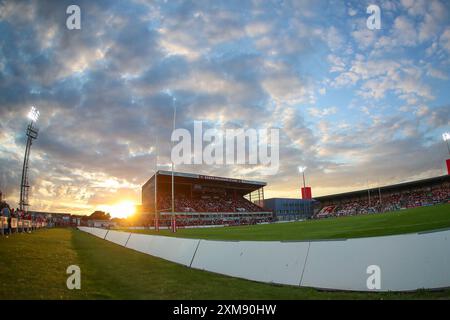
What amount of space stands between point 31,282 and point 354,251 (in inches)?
256

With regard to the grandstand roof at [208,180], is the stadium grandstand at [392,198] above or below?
below

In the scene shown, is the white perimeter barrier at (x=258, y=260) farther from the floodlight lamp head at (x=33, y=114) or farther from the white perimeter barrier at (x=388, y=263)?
the floodlight lamp head at (x=33, y=114)

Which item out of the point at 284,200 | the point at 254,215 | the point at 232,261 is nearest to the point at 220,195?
the point at 254,215

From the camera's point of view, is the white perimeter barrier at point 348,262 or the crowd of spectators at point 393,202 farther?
the crowd of spectators at point 393,202

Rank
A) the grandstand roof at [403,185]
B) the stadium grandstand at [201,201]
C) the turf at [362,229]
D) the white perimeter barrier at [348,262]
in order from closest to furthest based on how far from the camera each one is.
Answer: the white perimeter barrier at [348,262], the turf at [362,229], the grandstand roof at [403,185], the stadium grandstand at [201,201]

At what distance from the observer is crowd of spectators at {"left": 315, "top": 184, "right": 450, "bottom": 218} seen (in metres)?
66.6

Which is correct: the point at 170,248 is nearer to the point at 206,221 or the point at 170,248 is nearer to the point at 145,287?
the point at 145,287

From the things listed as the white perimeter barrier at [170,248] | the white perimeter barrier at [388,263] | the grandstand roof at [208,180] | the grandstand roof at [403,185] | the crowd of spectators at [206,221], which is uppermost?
the grandstand roof at [208,180]

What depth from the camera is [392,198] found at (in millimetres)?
80250

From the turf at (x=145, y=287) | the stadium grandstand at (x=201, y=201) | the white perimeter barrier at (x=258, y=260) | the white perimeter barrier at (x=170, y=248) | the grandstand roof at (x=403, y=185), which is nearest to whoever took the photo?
the turf at (x=145, y=287)

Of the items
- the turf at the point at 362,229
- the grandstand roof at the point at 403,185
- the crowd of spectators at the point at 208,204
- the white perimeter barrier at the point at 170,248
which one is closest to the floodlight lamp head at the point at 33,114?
the turf at the point at 362,229

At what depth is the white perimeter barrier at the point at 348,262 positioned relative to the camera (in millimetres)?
5188
